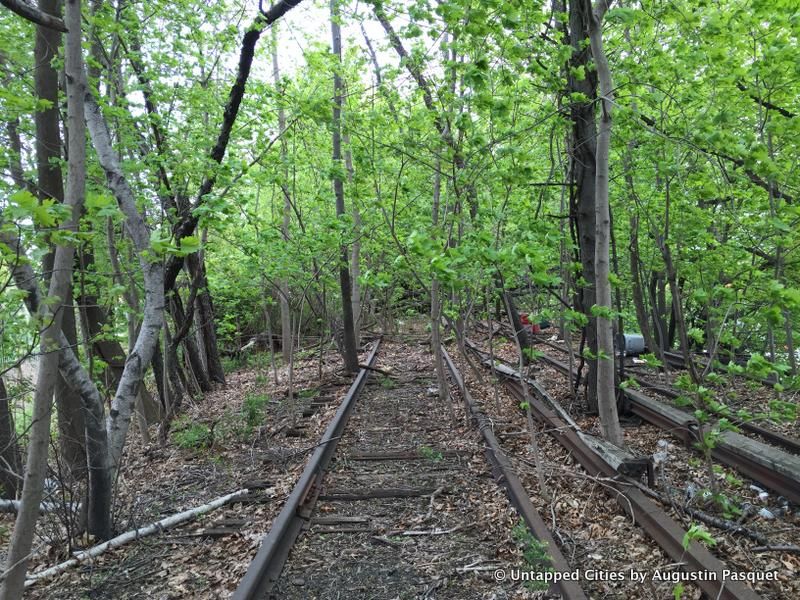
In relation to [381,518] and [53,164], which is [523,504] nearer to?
[381,518]

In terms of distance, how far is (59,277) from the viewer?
308 centimetres

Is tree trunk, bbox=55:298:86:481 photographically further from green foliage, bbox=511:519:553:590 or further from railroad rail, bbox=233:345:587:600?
green foliage, bbox=511:519:553:590

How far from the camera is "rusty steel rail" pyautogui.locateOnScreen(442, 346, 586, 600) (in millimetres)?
3174

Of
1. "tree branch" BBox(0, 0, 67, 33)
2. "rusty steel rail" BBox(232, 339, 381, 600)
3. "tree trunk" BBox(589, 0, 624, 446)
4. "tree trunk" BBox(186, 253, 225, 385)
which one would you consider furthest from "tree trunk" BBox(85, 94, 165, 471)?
"tree trunk" BBox(186, 253, 225, 385)

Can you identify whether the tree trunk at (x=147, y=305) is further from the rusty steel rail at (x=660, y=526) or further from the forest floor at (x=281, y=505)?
the rusty steel rail at (x=660, y=526)

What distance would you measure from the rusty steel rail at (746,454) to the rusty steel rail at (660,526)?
2.97 feet

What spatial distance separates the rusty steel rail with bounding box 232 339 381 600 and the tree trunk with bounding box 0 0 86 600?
4.30 feet

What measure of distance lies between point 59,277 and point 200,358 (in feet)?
32.1

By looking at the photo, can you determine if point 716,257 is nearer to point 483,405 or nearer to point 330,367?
point 483,405

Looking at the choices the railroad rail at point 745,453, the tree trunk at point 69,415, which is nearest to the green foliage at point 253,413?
the tree trunk at point 69,415

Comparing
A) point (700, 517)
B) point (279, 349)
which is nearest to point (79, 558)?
point (700, 517)

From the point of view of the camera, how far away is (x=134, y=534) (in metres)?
4.52

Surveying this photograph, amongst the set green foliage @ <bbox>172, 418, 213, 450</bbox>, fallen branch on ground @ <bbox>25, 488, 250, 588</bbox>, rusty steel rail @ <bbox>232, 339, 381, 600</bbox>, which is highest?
rusty steel rail @ <bbox>232, 339, 381, 600</bbox>

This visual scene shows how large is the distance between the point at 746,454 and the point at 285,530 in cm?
465
